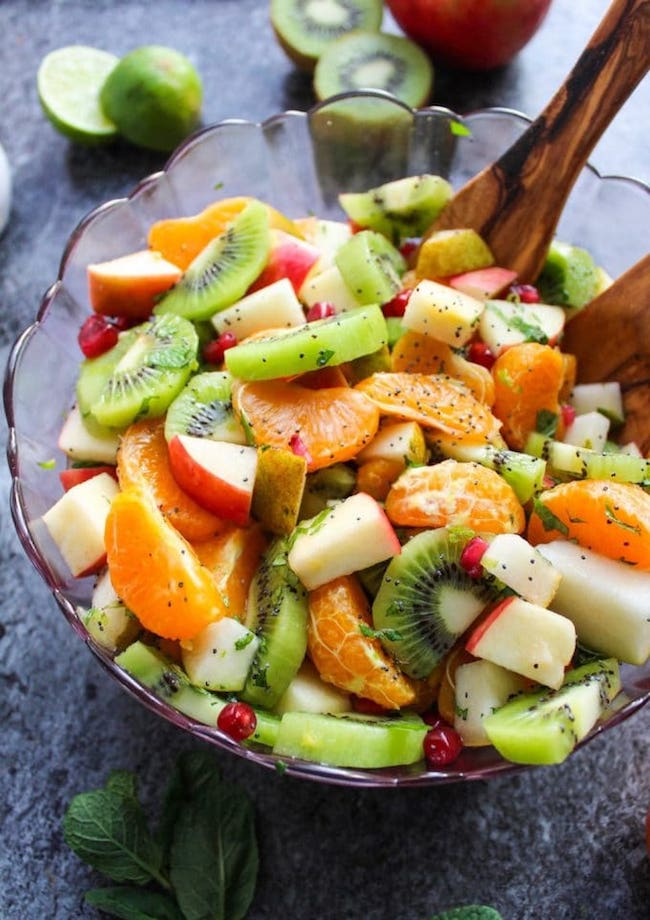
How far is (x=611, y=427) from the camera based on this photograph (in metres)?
2.62

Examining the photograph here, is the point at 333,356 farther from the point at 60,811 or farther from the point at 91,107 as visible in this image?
the point at 91,107

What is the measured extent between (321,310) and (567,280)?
716mm

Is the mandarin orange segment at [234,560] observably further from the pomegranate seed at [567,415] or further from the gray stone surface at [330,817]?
the pomegranate seed at [567,415]

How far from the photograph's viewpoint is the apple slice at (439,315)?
2.38 meters

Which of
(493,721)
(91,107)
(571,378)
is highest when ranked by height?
(91,107)

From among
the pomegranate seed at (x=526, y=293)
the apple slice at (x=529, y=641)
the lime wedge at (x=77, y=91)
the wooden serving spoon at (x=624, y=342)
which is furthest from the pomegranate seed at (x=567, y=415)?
the lime wedge at (x=77, y=91)

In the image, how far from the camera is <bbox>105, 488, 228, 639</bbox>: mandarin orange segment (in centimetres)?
201

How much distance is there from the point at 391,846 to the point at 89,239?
5.84 ft

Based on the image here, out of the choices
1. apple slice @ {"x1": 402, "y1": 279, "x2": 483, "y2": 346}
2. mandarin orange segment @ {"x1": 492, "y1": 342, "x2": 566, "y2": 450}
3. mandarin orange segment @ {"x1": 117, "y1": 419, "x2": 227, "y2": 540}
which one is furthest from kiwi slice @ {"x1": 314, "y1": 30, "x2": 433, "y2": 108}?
mandarin orange segment @ {"x1": 117, "y1": 419, "x2": 227, "y2": 540}

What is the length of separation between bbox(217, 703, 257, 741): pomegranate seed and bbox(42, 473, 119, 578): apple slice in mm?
465

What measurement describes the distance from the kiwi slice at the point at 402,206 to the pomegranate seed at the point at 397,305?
0.31 meters

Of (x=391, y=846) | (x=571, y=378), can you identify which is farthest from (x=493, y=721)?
(x=571, y=378)

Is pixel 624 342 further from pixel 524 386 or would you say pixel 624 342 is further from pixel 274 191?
pixel 274 191

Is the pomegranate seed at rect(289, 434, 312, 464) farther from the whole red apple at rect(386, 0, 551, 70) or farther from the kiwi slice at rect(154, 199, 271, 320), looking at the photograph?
the whole red apple at rect(386, 0, 551, 70)
